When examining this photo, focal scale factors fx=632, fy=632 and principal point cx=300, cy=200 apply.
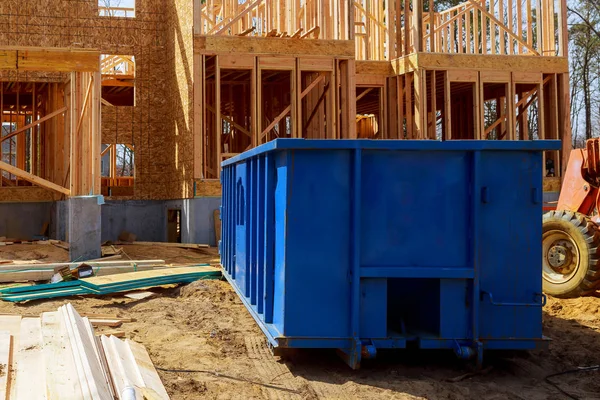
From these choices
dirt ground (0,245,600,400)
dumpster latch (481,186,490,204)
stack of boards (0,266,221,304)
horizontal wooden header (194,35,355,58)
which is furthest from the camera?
horizontal wooden header (194,35,355,58)

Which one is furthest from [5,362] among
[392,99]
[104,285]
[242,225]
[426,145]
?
[392,99]

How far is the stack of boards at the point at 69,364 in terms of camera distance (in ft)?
14.5

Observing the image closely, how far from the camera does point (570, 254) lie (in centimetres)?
920

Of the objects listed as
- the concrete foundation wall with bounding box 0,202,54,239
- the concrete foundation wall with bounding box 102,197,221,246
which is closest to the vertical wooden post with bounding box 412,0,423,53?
the concrete foundation wall with bounding box 102,197,221,246

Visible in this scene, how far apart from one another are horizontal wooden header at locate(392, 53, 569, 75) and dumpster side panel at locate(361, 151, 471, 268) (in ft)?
38.8

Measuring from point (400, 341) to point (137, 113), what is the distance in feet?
49.2

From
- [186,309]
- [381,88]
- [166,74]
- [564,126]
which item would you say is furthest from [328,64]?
[186,309]

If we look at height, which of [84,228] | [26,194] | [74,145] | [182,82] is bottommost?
[84,228]

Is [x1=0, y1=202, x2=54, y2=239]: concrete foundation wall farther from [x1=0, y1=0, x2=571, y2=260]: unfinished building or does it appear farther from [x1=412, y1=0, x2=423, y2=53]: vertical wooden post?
Result: [x1=412, y1=0, x2=423, y2=53]: vertical wooden post

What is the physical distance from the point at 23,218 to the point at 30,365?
14.3 meters

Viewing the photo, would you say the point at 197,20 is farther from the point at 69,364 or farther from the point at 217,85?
the point at 69,364

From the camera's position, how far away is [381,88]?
18.1m

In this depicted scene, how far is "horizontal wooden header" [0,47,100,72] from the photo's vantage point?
12680mm

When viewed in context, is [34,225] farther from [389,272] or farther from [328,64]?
[389,272]
